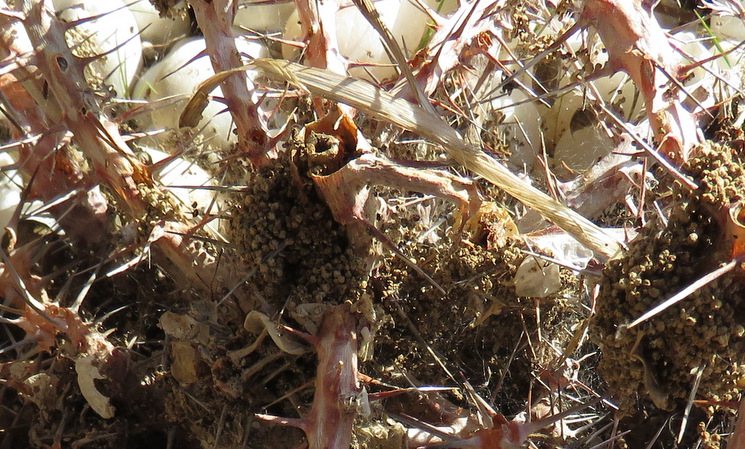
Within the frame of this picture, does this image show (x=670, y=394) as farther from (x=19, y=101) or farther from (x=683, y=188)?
(x=19, y=101)

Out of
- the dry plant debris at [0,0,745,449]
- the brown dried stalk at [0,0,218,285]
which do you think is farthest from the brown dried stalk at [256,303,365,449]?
the brown dried stalk at [0,0,218,285]

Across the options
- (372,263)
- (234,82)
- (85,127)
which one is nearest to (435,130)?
(372,263)

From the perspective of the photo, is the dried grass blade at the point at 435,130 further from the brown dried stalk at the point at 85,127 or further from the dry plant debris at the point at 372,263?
the brown dried stalk at the point at 85,127

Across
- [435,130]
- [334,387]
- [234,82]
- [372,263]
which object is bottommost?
[334,387]

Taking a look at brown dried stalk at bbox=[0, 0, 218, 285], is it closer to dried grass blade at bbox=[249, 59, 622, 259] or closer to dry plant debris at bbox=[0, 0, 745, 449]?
dry plant debris at bbox=[0, 0, 745, 449]

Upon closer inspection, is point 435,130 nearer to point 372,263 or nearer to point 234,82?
point 372,263

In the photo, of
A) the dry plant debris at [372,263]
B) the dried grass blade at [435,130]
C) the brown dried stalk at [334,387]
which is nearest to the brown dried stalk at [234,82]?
the dry plant debris at [372,263]

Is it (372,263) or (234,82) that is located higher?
(234,82)
